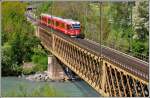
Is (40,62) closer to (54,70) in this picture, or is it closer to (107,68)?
(54,70)

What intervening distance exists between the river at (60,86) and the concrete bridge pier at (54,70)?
1389 millimetres

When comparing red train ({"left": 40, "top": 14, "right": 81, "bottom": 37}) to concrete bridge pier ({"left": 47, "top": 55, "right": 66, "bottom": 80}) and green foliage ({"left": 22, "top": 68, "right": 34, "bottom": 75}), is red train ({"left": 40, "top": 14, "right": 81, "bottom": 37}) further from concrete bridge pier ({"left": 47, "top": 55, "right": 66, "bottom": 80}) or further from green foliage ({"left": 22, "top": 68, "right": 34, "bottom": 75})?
green foliage ({"left": 22, "top": 68, "right": 34, "bottom": 75})

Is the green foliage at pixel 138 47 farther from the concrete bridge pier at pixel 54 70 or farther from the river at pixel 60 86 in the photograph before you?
the concrete bridge pier at pixel 54 70

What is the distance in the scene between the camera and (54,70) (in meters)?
48.2

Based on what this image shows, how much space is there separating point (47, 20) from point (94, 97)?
19.6 m

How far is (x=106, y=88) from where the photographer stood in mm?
28828

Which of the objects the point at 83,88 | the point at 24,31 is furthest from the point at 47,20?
the point at 83,88

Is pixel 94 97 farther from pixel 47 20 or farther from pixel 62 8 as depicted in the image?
pixel 62 8

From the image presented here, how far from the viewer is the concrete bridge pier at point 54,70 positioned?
47.3 m

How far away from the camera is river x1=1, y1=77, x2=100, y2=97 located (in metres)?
38.2

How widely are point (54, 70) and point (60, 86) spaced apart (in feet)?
16.1

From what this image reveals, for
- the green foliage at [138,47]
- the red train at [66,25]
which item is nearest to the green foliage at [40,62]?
the red train at [66,25]

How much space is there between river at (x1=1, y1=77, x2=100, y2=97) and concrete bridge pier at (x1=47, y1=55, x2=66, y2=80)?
1.39m

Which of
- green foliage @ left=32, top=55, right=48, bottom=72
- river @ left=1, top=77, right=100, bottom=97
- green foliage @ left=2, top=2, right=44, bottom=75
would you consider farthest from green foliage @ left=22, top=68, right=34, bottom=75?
river @ left=1, top=77, right=100, bottom=97
